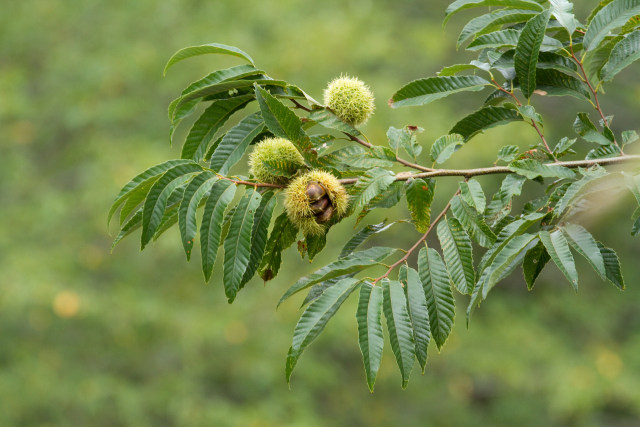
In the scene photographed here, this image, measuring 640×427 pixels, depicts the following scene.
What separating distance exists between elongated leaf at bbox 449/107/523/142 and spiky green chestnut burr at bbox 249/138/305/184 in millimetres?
315

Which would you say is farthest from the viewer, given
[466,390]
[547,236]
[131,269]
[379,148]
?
[466,390]

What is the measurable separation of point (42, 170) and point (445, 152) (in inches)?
213

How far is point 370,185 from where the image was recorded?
122 centimetres

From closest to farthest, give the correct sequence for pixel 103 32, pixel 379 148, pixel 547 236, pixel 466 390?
pixel 547 236, pixel 379 148, pixel 103 32, pixel 466 390

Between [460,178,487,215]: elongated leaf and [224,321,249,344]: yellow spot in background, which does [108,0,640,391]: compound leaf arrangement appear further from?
[224,321,249,344]: yellow spot in background

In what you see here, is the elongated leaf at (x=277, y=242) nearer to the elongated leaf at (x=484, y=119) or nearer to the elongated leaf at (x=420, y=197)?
the elongated leaf at (x=420, y=197)

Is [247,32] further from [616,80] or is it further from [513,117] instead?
[513,117]

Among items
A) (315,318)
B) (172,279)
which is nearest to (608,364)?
(172,279)

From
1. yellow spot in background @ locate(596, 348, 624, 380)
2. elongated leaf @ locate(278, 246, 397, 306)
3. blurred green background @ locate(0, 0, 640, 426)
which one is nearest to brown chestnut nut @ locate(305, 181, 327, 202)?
elongated leaf @ locate(278, 246, 397, 306)

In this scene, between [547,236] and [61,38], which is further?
[61,38]

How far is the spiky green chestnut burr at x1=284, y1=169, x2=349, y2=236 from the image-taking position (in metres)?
1.22

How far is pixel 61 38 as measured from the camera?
6.18m

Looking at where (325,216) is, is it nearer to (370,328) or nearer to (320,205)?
(320,205)

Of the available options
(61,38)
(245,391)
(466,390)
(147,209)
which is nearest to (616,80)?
(466,390)
